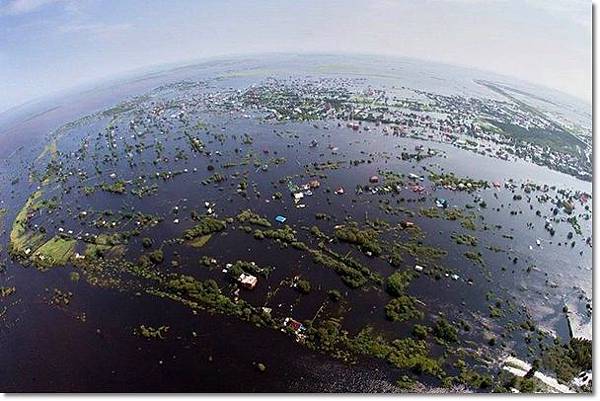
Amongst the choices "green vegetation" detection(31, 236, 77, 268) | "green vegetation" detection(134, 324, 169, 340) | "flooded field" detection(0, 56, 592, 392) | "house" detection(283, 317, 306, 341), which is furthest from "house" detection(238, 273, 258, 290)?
"green vegetation" detection(31, 236, 77, 268)

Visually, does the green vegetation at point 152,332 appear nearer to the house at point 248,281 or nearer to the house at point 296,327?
the house at point 248,281

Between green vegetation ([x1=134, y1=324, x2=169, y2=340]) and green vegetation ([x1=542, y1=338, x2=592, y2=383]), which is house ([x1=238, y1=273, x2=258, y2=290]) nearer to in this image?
green vegetation ([x1=134, y1=324, x2=169, y2=340])

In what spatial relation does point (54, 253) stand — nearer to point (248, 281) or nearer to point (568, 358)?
point (248, 281)

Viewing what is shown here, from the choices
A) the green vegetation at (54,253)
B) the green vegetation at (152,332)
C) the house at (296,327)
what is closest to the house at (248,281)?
the house at (296,327)

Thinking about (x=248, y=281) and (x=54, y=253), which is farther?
(x=54, y=253)

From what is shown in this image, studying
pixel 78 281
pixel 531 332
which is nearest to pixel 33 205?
pixel 78 281

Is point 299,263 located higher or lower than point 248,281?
lower

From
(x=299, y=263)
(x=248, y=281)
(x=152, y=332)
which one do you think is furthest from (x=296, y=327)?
(x=152, y=332)
